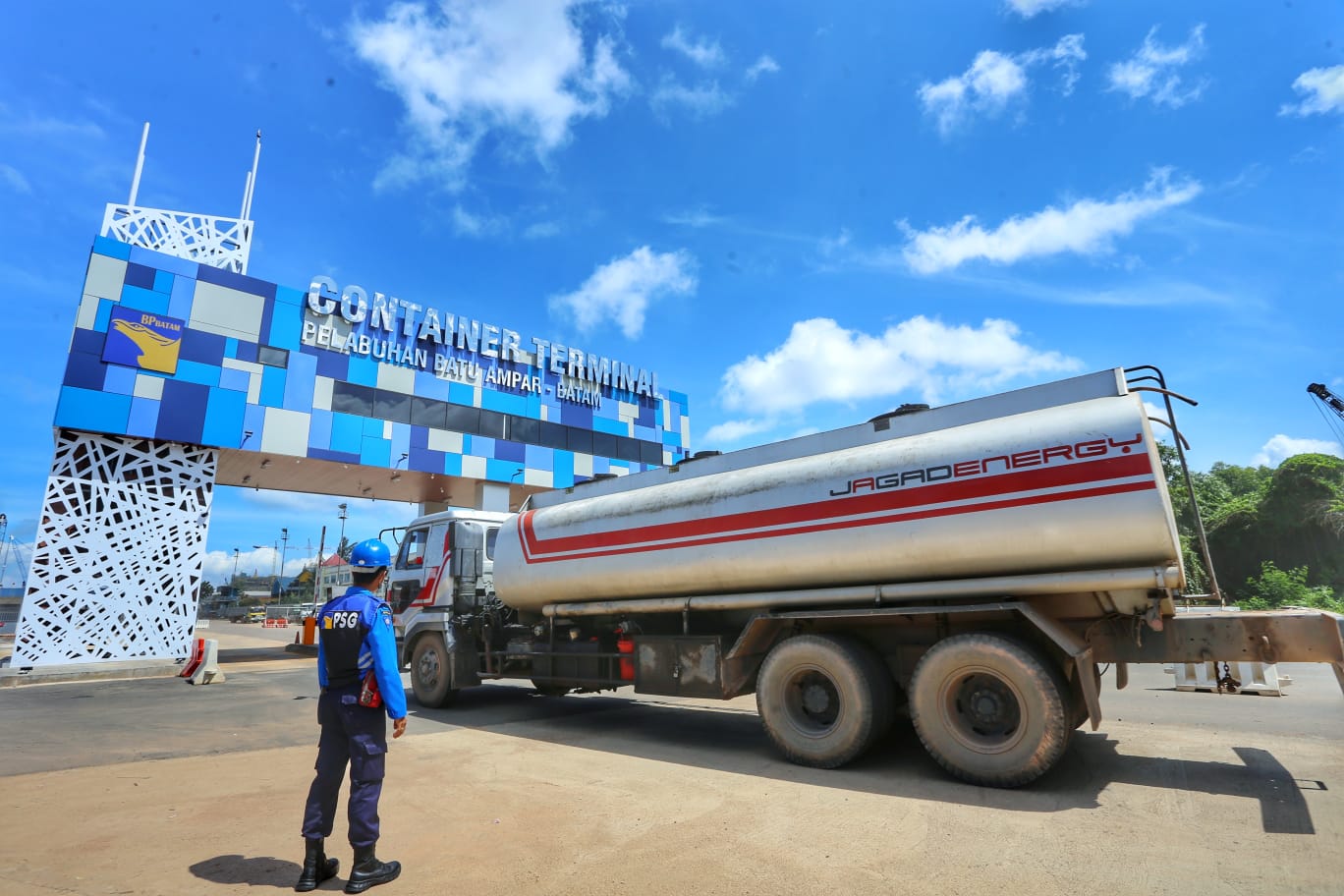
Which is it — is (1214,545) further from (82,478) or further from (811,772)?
(82,478)

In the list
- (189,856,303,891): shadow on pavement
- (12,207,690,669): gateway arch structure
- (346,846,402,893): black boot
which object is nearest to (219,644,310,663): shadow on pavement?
(12,207,690,669): gateway arch structure

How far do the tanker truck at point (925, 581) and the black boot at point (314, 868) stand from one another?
14.0 ft

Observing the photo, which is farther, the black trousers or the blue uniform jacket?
the blue uniform jacket

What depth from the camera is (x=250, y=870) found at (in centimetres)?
422

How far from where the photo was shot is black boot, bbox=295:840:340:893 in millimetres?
3971

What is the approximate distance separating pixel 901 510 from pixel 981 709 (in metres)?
1.83

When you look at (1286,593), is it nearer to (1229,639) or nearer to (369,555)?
(1229,639)

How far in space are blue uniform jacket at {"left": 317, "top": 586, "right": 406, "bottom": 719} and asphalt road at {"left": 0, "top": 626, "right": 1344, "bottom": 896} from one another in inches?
43.0

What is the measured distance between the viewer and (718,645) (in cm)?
794

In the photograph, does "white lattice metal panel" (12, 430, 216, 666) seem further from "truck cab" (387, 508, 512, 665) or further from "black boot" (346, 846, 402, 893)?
"black boot" (346, 846, 402, 893)

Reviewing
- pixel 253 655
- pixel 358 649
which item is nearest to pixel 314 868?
pixel 358 649

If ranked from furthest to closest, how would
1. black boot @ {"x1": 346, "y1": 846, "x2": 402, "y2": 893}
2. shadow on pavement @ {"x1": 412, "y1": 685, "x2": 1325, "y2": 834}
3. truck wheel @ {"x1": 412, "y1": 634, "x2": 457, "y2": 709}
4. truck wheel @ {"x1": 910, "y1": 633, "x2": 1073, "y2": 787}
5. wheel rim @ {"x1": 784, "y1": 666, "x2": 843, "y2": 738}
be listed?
truck wheel @ {"x1": 412, "y1": 634, "x2": 457, "y2": 709}
wheel rim @ {"x1": 784, "y1": 666, "x2": 843, "y2": 738}
truck wheel @ {"x1": 910, "y1": 633, "x2": 1073, "y2": 787}
shadow on pavement @ {"x1": 412, "y1": 685, "x2": 1325, "y2": 834}
black boot @ {"x1": 346, "y1": 846, "x2": 402, "y2": 893}

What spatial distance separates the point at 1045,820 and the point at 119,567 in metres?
20.5

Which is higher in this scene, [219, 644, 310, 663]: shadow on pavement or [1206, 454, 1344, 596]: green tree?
[1206, 454, 1344, 596]: green tree
